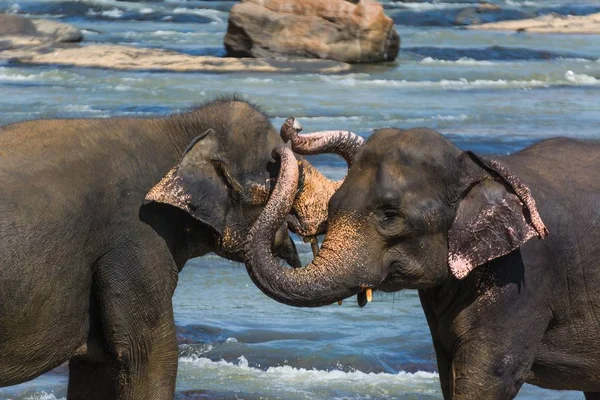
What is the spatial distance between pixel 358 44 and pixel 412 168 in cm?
2102

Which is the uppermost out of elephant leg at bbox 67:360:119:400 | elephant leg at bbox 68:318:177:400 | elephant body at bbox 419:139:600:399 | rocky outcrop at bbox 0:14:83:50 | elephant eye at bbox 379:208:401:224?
elephant eye at bbox 379:208:401:224

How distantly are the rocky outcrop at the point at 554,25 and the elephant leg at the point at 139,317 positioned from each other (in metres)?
30.3

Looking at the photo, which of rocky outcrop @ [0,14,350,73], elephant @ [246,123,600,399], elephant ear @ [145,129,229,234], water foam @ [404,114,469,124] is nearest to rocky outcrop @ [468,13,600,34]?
rocky outcrop @ [0,14,350,73]

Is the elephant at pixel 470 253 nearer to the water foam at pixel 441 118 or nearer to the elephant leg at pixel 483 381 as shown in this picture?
the elephant leg at pixel 483 381

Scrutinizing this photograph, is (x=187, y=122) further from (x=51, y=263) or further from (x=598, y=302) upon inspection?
(x=598, y=302)

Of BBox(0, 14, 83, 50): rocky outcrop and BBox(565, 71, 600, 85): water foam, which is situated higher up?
BBox(565, 71, 600, 85): water foam

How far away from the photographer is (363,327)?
10.0m

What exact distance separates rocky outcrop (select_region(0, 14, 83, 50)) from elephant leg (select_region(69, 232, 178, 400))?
21866mm

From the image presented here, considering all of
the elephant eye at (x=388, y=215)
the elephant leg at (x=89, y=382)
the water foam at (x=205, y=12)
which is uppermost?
the elephant eye at (x=388, y=215)

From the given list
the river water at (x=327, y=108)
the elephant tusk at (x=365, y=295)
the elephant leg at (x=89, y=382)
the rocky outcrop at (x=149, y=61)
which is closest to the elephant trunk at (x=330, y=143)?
the elephant tusk at (x=365, y=295)

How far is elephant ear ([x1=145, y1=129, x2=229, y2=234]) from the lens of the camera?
6.61 meters

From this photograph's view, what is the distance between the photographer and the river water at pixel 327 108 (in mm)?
→ 9039

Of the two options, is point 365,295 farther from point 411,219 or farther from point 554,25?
point 554,25

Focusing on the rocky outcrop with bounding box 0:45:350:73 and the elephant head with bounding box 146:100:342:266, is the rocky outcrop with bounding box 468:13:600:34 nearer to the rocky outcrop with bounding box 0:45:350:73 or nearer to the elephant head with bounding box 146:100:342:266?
the rocky outcrop with bounding box 0:45:350:73
